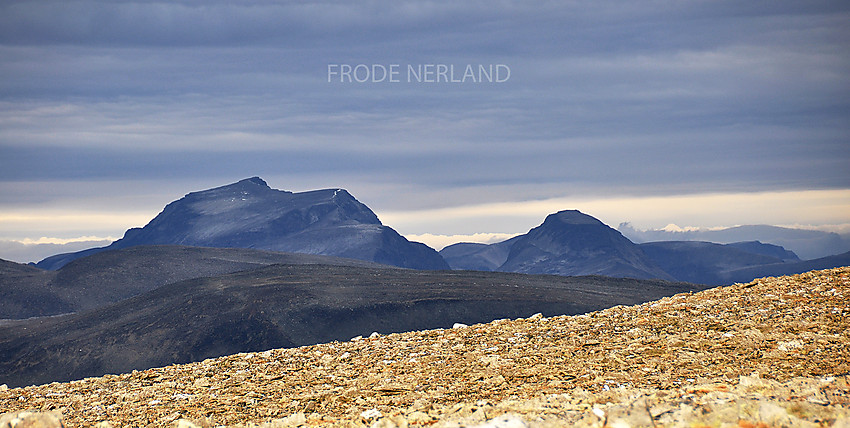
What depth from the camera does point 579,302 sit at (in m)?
77.8

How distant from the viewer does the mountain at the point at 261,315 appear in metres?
68.9

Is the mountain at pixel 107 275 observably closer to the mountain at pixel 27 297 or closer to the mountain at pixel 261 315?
the mountain at pixel 27 297

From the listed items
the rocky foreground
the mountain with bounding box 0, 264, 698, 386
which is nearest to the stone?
the rocky foreground

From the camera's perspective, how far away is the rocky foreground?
8.65 m

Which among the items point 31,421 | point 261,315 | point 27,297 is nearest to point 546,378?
point 31,421

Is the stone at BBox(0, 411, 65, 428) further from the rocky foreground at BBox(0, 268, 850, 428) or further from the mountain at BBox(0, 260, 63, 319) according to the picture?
the mountain at BBox(0, 260, 63, 319)

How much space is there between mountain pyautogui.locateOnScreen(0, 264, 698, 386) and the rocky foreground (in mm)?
51981

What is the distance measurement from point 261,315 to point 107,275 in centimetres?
7443

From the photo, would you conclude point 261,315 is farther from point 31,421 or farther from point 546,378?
point 31,421

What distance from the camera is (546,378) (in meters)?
12.6

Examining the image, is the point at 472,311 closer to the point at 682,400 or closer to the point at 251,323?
the point at 251,323

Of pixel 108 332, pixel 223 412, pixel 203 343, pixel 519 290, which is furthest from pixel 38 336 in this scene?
pixel 223 412

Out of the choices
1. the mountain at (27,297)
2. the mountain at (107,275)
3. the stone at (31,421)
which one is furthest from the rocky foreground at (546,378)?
the mountain at (27,297)

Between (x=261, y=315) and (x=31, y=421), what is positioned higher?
(x=31, y=421)
